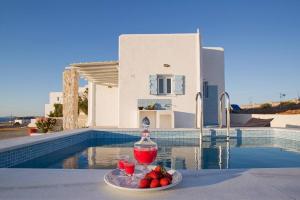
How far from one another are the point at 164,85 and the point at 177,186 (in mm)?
9667

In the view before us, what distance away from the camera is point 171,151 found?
693cm

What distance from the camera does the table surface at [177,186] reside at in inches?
85.9

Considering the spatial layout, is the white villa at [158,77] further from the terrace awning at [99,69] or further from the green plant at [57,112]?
the green plant at [57,112]

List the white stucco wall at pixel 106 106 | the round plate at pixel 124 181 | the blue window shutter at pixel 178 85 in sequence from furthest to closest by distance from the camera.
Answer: the white stucco wall at pixel 106 106 < the blue window shutter at pixel 178 85 < the round plate at pixel 124 181

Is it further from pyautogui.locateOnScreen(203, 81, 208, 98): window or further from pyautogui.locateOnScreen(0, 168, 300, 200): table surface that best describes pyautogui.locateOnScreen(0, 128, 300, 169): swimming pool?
pyautogui.locateOnScreen(203, 81, 208, 98): window

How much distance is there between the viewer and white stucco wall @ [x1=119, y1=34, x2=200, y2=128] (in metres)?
11.7

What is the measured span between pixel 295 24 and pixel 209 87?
624 centimetres

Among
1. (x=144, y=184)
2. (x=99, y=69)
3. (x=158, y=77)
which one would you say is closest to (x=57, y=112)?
(x=99, y=69)

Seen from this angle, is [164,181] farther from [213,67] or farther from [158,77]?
[213,67]

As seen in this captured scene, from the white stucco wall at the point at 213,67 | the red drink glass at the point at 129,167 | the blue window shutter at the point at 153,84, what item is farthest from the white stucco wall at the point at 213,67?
the red drink glass at the point at 129,167

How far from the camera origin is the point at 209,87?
1375 centimetres

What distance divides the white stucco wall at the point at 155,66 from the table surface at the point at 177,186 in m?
8.57

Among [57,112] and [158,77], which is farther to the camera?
[57,112]

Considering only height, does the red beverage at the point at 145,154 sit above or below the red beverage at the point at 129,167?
above
